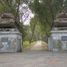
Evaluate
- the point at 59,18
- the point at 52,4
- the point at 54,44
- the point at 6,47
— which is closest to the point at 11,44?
the point at 6,47

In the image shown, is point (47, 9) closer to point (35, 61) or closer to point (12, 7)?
point (12, 7)

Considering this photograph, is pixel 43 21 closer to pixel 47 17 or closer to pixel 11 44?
pixel 47 17

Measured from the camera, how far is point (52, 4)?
36.8 metres

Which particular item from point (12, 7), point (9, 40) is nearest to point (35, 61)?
point (9, 40)

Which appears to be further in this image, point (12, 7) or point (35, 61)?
point (12, 7)

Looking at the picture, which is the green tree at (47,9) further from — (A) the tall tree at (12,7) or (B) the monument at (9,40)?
(B) the monument at (9,40)

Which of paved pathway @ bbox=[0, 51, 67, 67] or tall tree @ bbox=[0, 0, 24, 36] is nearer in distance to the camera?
paved pathway @ bbox=[0, 51, 67, 67]

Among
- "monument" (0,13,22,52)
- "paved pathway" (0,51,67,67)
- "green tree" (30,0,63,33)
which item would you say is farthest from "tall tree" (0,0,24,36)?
"paved pathway" (0,51,67,67)

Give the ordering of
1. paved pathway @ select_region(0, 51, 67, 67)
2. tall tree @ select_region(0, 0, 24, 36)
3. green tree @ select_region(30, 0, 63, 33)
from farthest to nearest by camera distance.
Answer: tall tree @ select_region(0, 0, 24, 36)
green tree @ select_region(30, 0, 63, 33)
paved pathway @ select_region(0, 51, 67, 67)

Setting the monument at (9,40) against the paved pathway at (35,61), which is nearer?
the paved pathway at (35,61)

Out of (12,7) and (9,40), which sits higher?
(12,7)

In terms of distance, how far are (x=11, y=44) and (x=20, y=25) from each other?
10.4 metres

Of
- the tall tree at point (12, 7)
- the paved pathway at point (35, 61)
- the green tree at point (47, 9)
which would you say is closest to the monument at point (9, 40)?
the tall tree at point (12, 7)

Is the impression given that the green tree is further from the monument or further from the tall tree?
the monument
